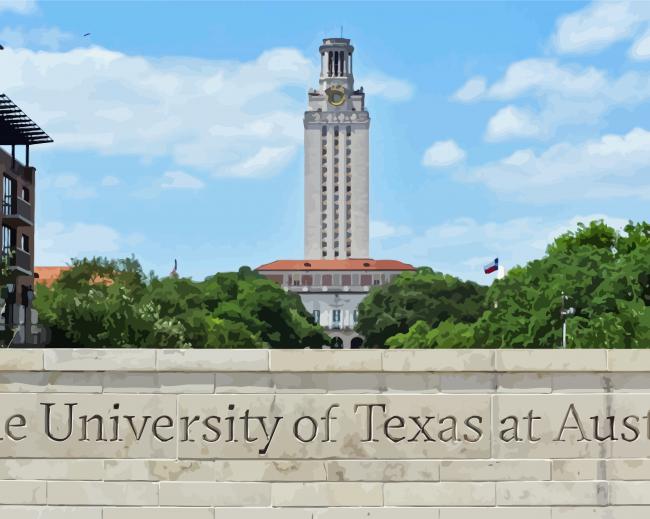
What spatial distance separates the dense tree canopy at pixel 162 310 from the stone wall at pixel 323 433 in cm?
4944

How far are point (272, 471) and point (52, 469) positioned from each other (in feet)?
11.0

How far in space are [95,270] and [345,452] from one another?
8228 cm

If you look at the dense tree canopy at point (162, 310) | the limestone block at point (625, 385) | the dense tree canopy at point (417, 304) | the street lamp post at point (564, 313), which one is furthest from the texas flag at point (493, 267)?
the limestone block at point (625, 385)

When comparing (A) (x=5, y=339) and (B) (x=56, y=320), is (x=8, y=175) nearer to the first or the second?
(B) (x=56, y=320)

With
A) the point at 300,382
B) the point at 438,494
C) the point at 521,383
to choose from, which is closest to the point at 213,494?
the point at 300,382

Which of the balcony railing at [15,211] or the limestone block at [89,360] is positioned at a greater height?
the balcony railing at [15,211]

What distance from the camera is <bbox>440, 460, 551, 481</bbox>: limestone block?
20.6 metres

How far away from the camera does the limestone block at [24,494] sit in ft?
67.4

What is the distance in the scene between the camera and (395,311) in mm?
164750

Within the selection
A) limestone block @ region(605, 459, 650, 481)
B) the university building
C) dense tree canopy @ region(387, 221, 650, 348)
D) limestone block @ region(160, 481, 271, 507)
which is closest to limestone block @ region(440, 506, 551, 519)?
limestone block @ region(605, 459, 650, 481)

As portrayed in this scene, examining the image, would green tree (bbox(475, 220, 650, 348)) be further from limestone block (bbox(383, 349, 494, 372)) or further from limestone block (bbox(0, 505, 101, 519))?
limestone block (bbox(0, 505, 101, 519))

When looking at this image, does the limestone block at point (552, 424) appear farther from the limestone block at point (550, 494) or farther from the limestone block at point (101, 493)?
the limestone block at point (101, 493)

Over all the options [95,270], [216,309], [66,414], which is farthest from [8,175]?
[66,414]

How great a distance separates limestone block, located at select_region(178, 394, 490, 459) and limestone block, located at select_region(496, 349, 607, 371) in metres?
0.65
